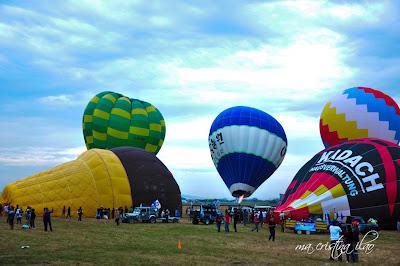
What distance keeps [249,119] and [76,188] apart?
15261 millimetres

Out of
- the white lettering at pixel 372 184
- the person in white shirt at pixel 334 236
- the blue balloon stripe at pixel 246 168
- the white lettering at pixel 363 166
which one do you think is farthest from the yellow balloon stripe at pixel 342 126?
the person in white shirt at pixel 334 236

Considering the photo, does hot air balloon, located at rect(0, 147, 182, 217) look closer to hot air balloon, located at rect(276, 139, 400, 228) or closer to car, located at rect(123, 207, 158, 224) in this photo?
car, located at rect(123, 207, 158, 224)

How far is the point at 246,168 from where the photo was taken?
35844mm

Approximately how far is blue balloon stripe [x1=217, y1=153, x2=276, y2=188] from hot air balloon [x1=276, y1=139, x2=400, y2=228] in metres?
13.2

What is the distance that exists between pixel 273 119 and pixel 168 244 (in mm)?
23979

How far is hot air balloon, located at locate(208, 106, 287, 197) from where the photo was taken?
3575cm

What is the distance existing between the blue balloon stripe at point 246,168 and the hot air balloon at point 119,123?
820 cm

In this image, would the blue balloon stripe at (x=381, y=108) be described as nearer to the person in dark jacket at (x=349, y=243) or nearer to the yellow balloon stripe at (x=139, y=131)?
the yellow balloon stripe at (x=139, y=131)

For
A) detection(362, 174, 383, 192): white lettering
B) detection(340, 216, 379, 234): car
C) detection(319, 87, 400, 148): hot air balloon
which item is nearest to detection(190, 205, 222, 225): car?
detection(340, 216, 379, 234): car

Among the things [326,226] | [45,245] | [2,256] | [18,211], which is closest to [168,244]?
[45,245]

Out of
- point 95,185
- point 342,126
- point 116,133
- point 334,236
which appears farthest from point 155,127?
point 334,236

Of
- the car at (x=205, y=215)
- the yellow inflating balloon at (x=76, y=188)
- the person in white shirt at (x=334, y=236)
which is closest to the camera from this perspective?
the person in white shirt at (x=334, y=236)

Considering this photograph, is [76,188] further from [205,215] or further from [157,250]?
[157,250]

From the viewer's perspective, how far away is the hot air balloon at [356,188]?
68.9 ft
